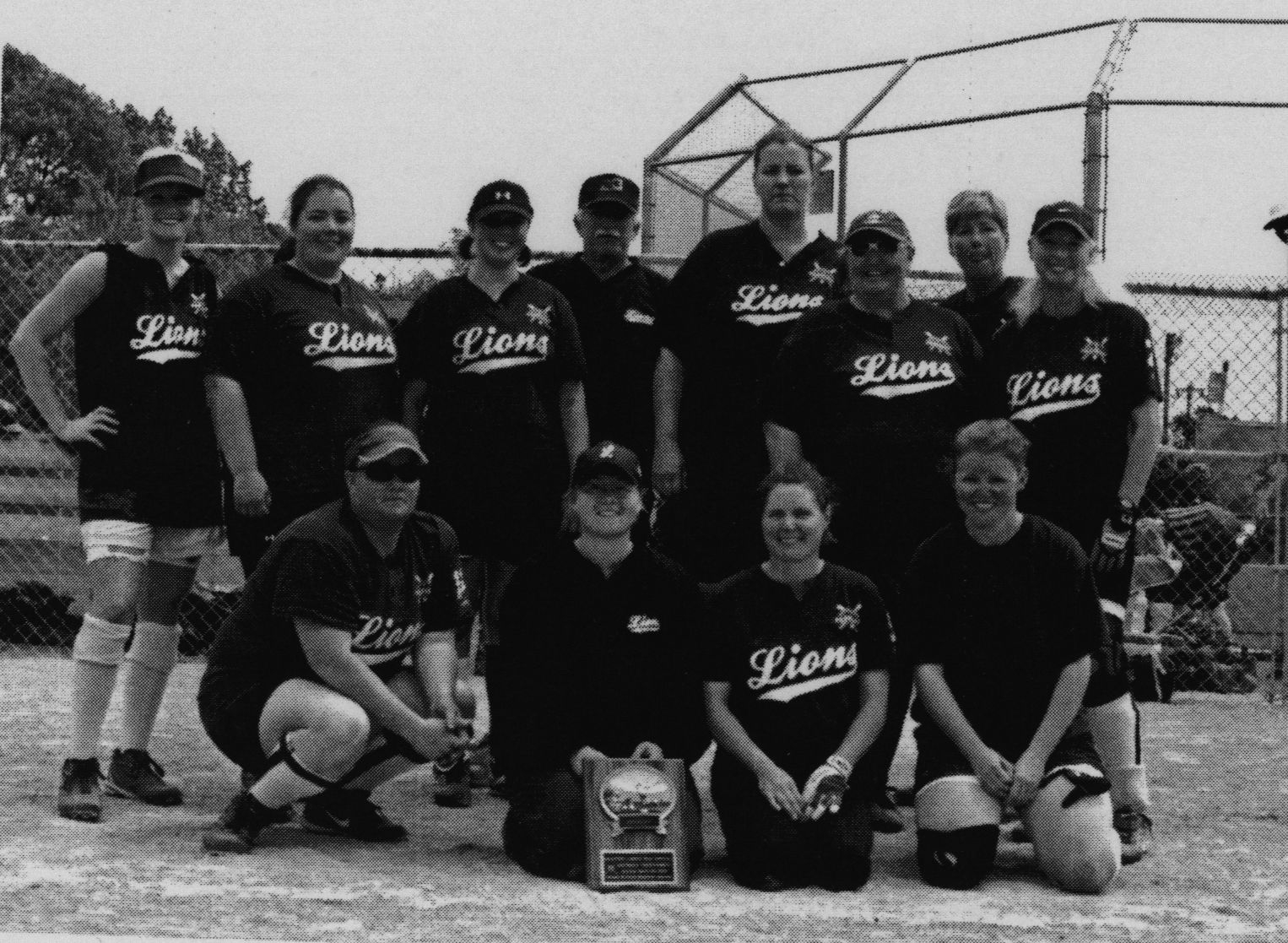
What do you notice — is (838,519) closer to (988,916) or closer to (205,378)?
(988,916)

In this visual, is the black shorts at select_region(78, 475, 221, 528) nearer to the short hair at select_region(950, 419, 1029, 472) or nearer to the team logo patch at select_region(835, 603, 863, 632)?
the team logo patch at select_region(835, 603, 863, 632)

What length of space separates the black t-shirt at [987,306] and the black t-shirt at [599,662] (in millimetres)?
1445

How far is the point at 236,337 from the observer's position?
4.80m

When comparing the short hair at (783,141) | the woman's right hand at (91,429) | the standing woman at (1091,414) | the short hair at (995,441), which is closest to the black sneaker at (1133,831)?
the standing woman at (1091,414)

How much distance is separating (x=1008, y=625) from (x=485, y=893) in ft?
5.36

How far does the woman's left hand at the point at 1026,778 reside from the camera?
4266 mm

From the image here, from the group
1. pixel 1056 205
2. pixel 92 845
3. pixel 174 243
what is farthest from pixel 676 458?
pixel 92 845

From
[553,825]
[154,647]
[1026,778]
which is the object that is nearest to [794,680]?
[1026,778]

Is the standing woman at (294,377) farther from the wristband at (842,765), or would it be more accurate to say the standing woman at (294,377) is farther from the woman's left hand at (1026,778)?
the woman's left hand at (1026,778)

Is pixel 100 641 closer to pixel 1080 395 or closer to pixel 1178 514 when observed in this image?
pixel 1080 395

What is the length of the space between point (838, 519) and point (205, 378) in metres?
2.01

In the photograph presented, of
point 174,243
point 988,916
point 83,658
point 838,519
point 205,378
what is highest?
point 174,243

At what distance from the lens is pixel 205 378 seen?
4.91 metres

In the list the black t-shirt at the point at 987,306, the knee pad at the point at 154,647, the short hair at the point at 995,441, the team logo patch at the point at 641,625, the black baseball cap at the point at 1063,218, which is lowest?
the knee pad at the point at 154,647
